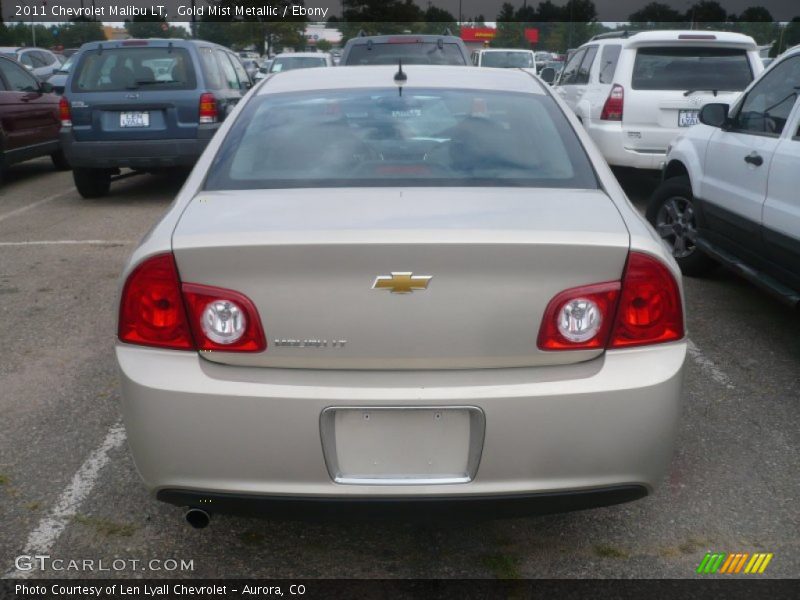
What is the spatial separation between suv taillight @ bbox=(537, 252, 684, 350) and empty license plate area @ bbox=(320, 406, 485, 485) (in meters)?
0.33

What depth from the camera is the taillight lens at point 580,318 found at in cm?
239

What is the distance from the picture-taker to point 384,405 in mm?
2344

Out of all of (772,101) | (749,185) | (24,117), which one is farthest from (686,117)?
(24,117)

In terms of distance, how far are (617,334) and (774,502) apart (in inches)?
50.7

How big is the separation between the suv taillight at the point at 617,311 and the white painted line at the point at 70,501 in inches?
72.0

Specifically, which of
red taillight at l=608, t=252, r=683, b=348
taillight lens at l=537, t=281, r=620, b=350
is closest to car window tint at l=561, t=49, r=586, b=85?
red taillight at l=608, t=252, r=683, b=348

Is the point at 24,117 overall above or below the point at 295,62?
above

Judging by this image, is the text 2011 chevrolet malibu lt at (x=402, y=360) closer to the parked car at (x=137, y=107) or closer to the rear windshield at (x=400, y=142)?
the rear windshield at (x=400, y=142)

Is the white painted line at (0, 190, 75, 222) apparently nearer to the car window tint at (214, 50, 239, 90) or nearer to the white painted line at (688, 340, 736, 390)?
the car window tint at (214, 50, 239, 90)

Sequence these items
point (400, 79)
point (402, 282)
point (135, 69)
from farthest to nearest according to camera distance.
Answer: point (135, 69) < point (400, 79) < point (402, 282)

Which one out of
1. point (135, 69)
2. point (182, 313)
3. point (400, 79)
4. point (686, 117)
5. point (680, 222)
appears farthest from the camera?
point (135, 69)

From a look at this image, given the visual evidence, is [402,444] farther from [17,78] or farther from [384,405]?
[17,78]

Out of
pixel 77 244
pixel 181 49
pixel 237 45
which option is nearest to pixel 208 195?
pixel 77 244

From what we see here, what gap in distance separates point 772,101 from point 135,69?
6.95 metres
